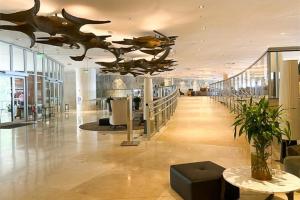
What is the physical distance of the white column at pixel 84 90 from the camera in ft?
76.2

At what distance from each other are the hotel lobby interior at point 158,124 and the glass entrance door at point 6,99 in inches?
1.9

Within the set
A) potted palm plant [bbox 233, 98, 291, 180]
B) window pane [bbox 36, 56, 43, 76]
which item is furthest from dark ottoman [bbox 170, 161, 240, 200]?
→ window pane [bbox 36, 56, 43, 76]

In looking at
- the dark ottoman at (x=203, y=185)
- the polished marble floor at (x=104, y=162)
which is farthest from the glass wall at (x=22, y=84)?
the dark ottoman at (x=203, y=185)

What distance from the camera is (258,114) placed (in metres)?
2.65

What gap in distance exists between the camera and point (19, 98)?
47.6 feet

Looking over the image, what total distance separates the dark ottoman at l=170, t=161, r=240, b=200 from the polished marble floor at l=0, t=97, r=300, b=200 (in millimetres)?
194

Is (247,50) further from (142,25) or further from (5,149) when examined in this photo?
(5,149)

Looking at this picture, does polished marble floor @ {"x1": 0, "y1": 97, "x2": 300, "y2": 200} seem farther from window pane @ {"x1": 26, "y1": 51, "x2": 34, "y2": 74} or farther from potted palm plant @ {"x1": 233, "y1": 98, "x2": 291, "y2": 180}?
window pane @ {"x1": 26, "y1": 51, "x2": 34, "y2": 74}

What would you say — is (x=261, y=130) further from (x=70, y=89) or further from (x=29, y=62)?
(x=70, y=89)

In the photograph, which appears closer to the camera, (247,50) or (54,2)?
(54,2)

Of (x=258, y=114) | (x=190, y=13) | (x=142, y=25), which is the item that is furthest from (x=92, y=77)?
(x=258, y=114)

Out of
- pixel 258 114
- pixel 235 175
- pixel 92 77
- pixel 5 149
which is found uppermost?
pixel 92 77

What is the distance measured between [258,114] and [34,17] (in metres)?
5.04

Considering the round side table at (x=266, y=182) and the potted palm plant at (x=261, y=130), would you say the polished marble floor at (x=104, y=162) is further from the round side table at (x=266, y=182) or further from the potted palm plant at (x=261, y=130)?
the potted palm plant at (x=261, y=130)
